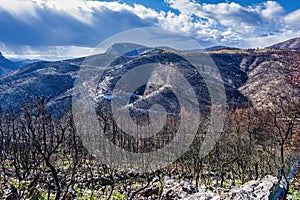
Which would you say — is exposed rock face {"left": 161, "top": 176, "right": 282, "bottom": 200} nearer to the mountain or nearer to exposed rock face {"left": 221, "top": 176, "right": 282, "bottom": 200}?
exposed rock face {"left": 221, "top": 176, "right": 282, "bottom": 200}

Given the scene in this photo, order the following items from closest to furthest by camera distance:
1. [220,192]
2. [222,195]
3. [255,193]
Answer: [222,195]
[255,193]
[220,192]

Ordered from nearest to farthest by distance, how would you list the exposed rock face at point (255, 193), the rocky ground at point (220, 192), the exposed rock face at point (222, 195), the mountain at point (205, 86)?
the exposed rock face at point (255, 193), the exposed rock face at point (222, 195), the rocky ground at point (220, 192), the mountain at point (205, 86)

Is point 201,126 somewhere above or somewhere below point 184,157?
above

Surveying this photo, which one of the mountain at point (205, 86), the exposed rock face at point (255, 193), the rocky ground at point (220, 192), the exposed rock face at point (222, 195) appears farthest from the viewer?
the mountain at point (205, 86)

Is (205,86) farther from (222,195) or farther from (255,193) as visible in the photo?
(222,195)

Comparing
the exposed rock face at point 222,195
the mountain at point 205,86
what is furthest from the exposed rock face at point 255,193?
the mountain at point 205,86

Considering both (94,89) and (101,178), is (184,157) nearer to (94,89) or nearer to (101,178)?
(101,178)

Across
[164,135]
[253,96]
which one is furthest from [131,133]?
[253,96]

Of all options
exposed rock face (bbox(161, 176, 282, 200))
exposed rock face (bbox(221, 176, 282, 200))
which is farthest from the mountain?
exposed rock face (bbox(221, 176, 282, 200))

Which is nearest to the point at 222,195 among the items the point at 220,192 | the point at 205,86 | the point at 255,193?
the point at 255,193

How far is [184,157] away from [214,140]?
5164 millimetres

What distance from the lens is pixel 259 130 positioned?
149 ft

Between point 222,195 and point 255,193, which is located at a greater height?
point 222,195

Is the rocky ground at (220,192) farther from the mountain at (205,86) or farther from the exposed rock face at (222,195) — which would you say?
the mountain at (205,86)
